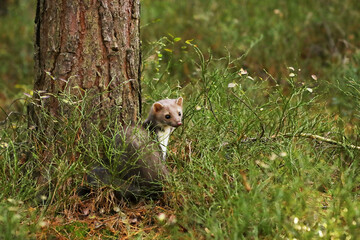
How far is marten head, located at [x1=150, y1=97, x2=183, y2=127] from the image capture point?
4.29 m

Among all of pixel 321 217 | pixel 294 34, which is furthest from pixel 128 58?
pixel 294 34

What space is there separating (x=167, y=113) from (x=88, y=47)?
896 millimetres

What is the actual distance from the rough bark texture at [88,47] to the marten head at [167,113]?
341mm

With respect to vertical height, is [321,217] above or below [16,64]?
above

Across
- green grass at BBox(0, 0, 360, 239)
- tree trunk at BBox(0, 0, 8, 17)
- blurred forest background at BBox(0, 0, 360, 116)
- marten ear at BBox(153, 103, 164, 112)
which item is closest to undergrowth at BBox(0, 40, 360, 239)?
green grass at BBox(0, 0, 360, 239)

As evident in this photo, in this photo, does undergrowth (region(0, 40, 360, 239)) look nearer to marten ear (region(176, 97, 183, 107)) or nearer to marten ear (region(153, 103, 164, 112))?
marten ear (region(176, 97, 183, 107))

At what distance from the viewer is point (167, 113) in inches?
169

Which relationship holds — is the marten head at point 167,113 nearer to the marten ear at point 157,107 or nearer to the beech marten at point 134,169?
the marten ear at point 157,107

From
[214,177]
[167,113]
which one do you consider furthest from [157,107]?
[214,177]

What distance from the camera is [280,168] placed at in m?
3.89

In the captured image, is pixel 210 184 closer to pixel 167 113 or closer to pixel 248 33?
pixel 167 113

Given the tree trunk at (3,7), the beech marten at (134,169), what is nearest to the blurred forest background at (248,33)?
the tree trunk at (3,7)

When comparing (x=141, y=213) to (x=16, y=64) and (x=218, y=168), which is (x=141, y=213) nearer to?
(x=218, y=168)

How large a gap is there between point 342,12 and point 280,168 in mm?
5833
